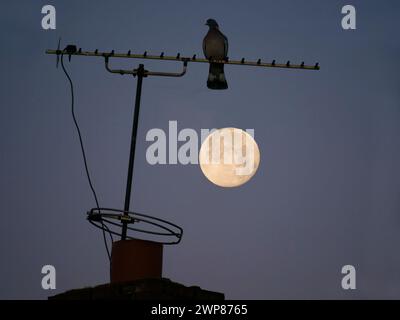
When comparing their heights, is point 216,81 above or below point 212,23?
below

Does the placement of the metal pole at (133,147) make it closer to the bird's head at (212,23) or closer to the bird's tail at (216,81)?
the bird's tail at (216,81)

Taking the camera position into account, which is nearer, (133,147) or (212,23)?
(133,147)

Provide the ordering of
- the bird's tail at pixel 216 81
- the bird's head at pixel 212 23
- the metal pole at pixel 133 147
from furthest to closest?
the bird's head at pixel 212 23, the bird's tail at pixel 216 81, the metal pole at pixel 133 147

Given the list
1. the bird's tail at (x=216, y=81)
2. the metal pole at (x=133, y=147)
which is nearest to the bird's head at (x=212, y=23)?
the bird's tail at (x=216, y=81)

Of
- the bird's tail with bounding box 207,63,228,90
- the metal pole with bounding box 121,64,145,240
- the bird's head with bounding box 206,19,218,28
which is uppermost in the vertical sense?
the bird's head with bounding box 206,19,218,28

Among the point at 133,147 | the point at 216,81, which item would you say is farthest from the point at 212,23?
the point at 133,147

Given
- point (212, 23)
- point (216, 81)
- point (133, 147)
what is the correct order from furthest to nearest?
point (212, 23)
point (216, 81)
point (133, 147)

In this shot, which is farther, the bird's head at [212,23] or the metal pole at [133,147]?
the bird's head at [212,23]

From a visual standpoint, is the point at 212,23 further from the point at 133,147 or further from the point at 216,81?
the point at 133,147

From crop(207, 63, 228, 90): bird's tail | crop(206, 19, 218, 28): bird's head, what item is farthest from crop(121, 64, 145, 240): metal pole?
crop(206, 19, 218, 28): bird's head

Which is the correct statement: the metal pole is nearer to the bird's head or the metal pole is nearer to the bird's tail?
the bird's tail

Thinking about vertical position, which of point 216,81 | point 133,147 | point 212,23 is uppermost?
point 212,23

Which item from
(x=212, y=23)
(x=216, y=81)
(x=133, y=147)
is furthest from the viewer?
(x=212, y=23)
